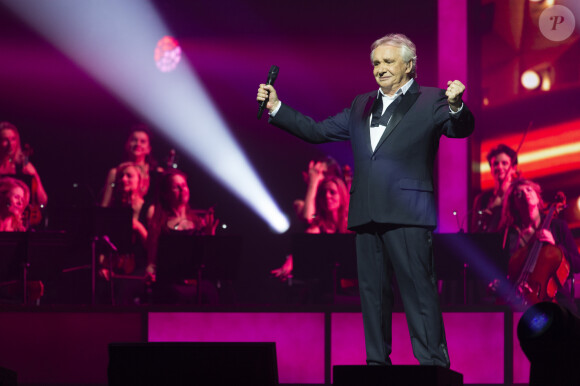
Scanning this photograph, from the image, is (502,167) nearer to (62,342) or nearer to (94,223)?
(94,223)

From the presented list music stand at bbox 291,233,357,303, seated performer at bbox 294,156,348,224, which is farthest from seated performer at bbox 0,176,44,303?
seated performer at bbox 294,156,348,224

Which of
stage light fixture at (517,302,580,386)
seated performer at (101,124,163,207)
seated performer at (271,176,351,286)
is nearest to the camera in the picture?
stage light fixture at (517,302,580,386)

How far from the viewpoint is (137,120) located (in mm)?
9883

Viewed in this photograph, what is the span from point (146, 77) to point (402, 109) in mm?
6759

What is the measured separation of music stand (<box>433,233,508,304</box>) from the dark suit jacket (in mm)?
2849

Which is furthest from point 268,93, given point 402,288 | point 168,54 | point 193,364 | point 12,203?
point 168,54

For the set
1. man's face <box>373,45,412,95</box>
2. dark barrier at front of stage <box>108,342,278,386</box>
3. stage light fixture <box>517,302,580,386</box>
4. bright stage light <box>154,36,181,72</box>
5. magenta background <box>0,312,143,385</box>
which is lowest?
magenta background <box>0,312,143,385</box>

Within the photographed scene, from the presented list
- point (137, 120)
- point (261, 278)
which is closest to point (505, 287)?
point (261, 278)

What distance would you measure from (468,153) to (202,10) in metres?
3.21

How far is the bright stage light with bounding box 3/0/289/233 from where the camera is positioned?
9750mm

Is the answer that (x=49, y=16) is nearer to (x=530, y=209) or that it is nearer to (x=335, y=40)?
(x=335, y=40)

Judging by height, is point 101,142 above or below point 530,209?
above

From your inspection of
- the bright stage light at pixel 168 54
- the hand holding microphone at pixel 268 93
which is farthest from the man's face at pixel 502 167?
the hand holding microphone at pixel 268 93

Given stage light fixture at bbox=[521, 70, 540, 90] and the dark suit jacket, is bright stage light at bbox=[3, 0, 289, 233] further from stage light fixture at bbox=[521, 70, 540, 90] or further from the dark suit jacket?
the dark suit jacket
